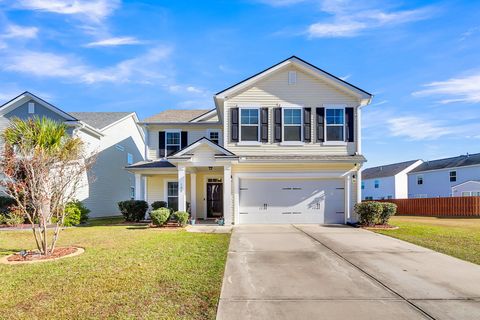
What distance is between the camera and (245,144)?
1565cm

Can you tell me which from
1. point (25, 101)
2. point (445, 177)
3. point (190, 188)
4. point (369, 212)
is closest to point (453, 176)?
point (445, 177)

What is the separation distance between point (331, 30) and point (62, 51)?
11.4 metres

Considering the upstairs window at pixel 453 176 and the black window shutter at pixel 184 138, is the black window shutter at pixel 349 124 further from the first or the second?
the upstairs window at pixel 453 176

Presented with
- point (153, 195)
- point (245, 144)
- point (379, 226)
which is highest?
point (245, 144)

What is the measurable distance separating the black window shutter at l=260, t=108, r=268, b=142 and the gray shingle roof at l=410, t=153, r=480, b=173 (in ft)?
93.2

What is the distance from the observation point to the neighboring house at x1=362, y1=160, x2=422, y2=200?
40781 millimetres

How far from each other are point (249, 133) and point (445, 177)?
99.5ft

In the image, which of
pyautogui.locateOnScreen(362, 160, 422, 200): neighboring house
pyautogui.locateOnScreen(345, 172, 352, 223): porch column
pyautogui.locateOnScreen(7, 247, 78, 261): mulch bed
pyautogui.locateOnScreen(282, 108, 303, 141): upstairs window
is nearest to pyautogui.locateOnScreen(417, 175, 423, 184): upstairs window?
pyautogui.locateOnScreen(362, 160, 422, 200): neighboring house

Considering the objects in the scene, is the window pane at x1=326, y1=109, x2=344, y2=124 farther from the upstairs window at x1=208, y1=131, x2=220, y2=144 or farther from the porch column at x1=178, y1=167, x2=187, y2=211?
the porch column at x1=178, y1=167, x2=187, y2=211

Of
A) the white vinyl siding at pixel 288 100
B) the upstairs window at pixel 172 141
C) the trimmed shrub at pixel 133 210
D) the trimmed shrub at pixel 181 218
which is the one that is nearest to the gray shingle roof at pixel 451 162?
the white vinyl siding at pixel 288 100

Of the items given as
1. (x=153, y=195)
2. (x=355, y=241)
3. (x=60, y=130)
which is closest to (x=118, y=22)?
(x=60, y=130)

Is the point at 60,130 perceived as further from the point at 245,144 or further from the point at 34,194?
the point at 245,144

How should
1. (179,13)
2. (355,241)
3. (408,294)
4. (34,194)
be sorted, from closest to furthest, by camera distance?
(408,294) → (34,194) → (355,241) → (179,13)

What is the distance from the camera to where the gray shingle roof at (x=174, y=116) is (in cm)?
1950
